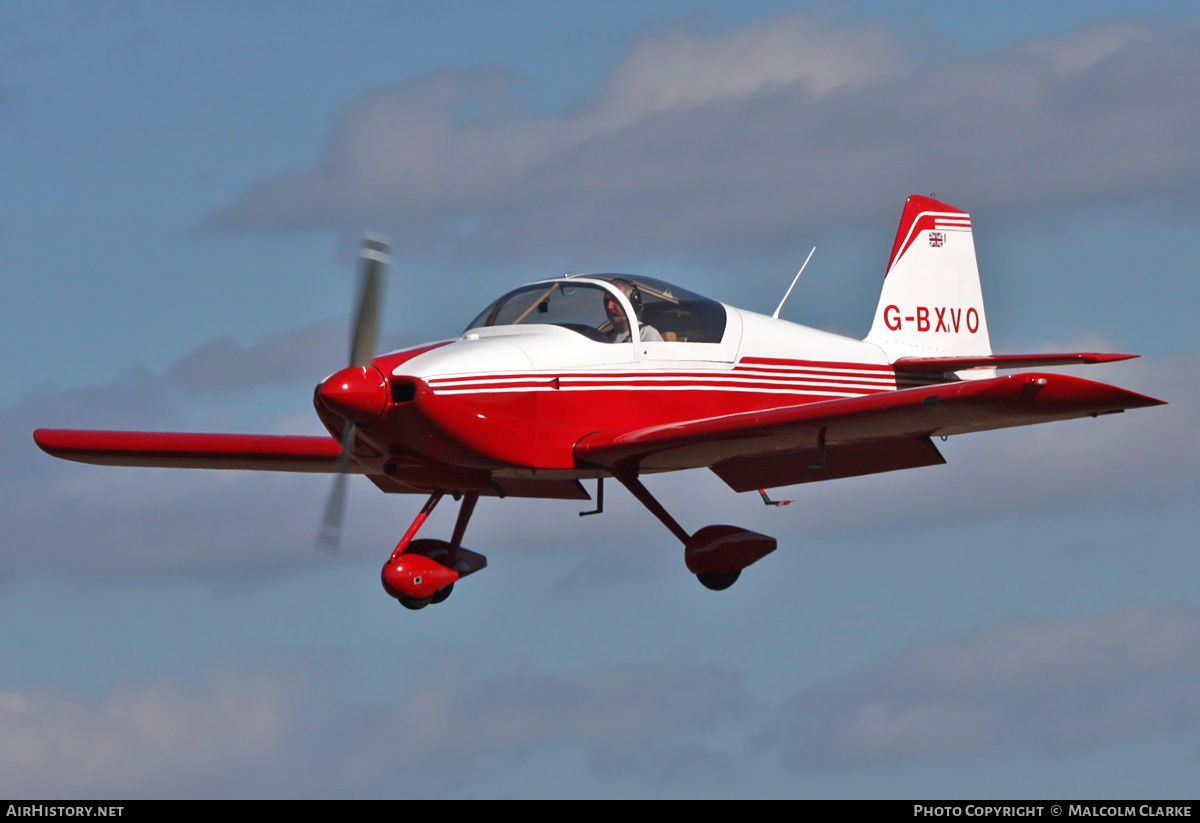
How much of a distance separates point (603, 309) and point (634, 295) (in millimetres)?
382

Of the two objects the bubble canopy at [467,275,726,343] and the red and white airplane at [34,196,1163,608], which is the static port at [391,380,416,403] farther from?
the bubble canopy at [467,275,726,343]

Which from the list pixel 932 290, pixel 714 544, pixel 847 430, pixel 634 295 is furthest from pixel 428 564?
pixel 932 290

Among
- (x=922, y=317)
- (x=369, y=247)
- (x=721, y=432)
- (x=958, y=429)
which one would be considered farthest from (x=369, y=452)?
(x=922, y=317)

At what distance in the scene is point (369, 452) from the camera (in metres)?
16.2

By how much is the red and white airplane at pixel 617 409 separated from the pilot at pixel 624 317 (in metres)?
0.02

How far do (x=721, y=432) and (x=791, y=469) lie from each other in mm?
1696

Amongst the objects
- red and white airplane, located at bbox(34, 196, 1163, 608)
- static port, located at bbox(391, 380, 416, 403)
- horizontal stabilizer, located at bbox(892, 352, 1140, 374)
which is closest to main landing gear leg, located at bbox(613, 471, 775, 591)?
red and white airplane, located at bbox(34, 196, 1163, 608)

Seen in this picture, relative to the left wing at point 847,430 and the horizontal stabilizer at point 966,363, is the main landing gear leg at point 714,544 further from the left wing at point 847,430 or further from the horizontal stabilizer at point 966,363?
the horizontal stabilizer at point 966,363

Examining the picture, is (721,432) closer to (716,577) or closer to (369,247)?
(716,577)

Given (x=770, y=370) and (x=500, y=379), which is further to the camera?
(x=770, y=370)

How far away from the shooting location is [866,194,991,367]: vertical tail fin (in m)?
20.7

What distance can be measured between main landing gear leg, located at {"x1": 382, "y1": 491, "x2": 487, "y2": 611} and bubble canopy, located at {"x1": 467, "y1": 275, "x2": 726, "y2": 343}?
197 cm

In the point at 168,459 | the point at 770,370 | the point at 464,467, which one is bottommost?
the point at 168,459

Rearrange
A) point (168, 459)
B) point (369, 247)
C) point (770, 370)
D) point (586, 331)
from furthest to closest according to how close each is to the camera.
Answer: point (168, 459) < point (770, 370) < point (586, 331) < point (369, 247)
